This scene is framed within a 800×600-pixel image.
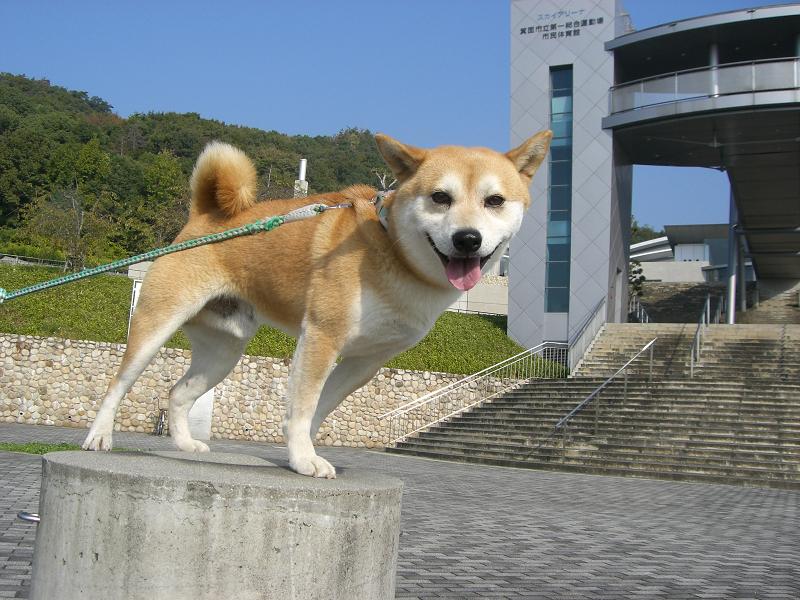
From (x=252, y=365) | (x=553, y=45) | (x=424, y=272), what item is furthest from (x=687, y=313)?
(x=424, y=272)

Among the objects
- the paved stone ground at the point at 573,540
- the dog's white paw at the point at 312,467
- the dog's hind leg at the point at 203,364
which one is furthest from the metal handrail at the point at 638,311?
the dog's white paw at the point at 312,467

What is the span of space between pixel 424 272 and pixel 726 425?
57.1ft

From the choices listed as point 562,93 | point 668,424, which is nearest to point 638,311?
point 562,93

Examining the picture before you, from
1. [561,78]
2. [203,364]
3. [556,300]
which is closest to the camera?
[203,364]

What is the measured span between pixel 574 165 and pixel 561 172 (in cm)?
65

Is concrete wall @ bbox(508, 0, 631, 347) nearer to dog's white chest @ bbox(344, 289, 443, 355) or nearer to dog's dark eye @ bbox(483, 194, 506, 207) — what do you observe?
dog's white chest @ bbox(344, 289, 443, 355)

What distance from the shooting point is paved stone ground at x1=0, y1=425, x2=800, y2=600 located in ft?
20.3

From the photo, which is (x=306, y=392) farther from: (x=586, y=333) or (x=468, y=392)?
(x=586, y=333)

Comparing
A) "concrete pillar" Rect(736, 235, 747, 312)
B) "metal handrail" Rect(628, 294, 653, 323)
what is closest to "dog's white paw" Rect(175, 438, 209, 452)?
"concrete pillar" Rect(736, 235, 747, 312)

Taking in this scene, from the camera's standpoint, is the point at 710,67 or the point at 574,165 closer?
the point at 710,67

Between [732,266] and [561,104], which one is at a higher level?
[561,104]

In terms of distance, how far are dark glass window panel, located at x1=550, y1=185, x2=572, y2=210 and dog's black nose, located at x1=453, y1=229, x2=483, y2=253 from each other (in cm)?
2930

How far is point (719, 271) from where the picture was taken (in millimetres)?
51000

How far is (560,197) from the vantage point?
32094mm
